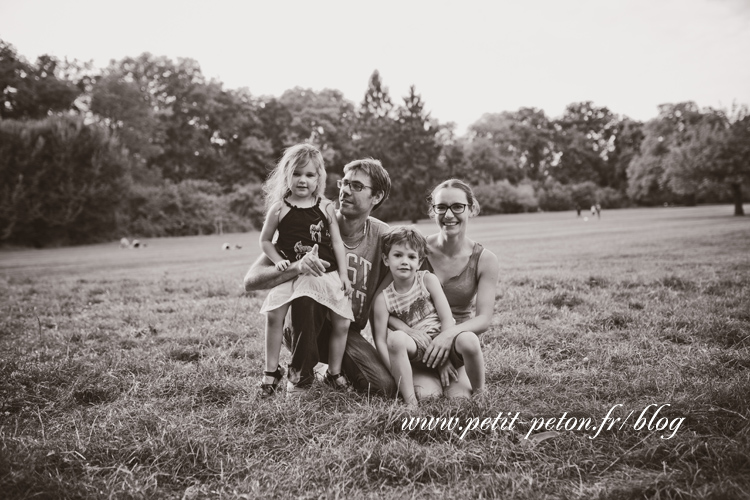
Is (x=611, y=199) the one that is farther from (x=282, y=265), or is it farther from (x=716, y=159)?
(x=282, y=265)

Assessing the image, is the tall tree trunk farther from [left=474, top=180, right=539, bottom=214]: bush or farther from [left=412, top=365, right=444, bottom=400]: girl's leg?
[left=412, top=365, right=444, bottom=400]: girl's leg

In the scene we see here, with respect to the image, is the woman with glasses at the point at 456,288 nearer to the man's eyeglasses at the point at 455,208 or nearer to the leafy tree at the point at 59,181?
the man's eyeglasses at the point at 455,208

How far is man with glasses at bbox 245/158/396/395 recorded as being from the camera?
335 cm

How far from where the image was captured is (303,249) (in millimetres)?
3502

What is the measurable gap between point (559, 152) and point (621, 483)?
82.0 meters

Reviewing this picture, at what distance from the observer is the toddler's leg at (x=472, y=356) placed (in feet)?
10.0

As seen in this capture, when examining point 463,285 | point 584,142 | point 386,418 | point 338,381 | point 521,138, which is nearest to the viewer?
point 386,418

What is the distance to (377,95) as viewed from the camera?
5153cm

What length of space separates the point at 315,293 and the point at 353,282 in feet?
1.37

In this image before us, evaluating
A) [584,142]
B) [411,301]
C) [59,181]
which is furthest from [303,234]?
[584,142]

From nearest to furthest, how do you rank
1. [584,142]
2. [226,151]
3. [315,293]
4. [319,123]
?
[315,293]
[226,151]
[319,123]
[584,142]

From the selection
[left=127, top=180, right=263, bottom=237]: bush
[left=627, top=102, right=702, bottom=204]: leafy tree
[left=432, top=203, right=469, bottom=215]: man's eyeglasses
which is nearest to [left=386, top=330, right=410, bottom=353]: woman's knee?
[left=432, top=203, right=469, bottom=215]: man's eyeglasses

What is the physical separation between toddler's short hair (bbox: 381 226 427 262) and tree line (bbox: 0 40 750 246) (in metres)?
31.4

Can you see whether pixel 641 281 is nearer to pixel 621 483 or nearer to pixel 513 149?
pixel 621 483
